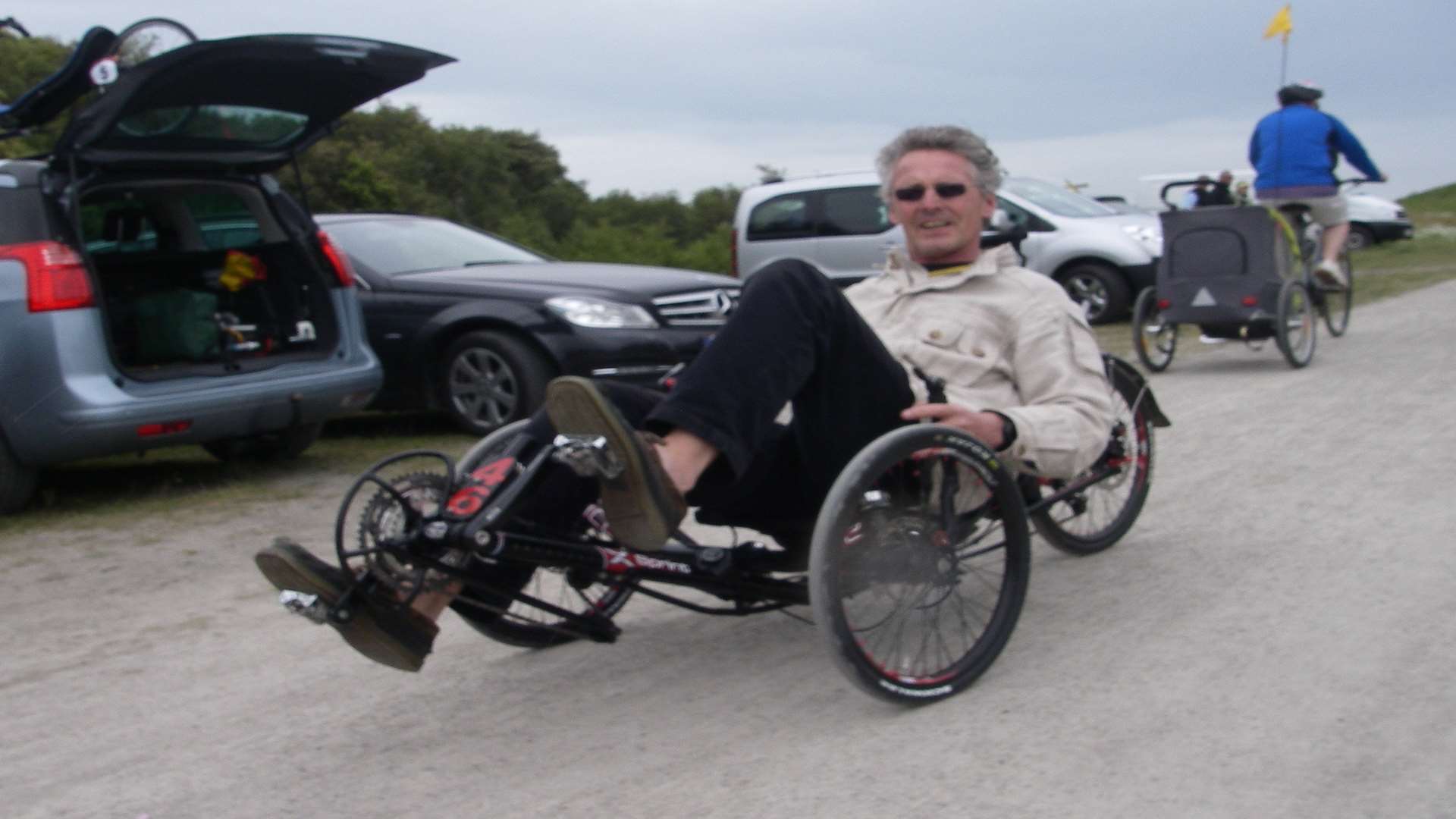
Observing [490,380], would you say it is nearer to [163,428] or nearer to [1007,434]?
[163,428]

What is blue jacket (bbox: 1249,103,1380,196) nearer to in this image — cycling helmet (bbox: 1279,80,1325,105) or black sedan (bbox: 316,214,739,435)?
cycling helmet (bbox: 1279,80,1325,105)

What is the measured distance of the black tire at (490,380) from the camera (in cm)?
835

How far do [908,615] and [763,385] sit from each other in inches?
29.1

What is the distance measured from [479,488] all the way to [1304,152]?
892 centimetres

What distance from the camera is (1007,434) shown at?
3820 mm

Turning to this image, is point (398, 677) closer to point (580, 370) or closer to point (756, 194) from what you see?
point (580, 370)

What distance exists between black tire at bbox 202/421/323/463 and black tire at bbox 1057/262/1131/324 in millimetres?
8417

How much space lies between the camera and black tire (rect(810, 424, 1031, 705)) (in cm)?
344

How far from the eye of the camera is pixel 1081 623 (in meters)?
4.28

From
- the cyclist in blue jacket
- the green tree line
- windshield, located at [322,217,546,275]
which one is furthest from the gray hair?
the green tree line

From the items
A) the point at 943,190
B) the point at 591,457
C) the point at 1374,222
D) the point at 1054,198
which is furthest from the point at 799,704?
the point at 1374,222

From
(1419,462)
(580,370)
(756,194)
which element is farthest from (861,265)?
(1419,462)

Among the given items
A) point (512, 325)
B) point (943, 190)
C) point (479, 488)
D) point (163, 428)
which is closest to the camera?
point (479, 488)

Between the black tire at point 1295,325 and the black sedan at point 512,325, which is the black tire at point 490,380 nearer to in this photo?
the black sedan at point 512,325
